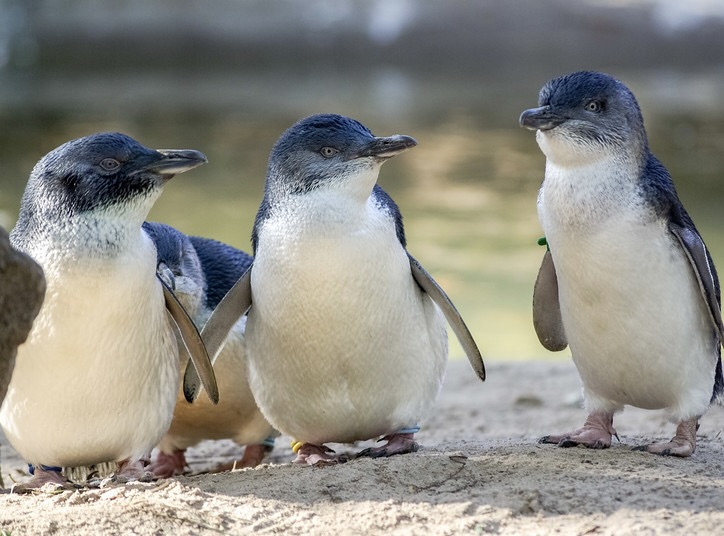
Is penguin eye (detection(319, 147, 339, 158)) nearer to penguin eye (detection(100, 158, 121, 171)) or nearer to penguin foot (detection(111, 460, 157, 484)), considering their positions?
penguin eye (detection(100, 158, 121, 171))

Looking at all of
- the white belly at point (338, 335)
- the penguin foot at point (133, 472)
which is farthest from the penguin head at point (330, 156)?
the penguin foot at point (133, 472)

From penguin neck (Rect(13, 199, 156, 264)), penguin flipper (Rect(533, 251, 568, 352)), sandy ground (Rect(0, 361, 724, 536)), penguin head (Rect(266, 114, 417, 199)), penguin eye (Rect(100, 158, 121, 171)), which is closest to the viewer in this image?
sandy ground (Rect(0, 361, 724, 536))

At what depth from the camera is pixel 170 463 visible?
16.7ft

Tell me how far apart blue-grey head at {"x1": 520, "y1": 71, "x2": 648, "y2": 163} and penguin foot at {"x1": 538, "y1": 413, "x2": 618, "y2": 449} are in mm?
958

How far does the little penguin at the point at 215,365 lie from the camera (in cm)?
459

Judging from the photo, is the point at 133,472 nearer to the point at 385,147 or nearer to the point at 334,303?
the point at 334,303

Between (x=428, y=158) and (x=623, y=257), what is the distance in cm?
1200

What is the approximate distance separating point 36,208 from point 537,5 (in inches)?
828

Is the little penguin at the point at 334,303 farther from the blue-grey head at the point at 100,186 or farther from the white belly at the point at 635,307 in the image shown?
the white belly at the point at 635,307

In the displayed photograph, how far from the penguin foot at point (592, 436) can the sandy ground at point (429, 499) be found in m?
0.06

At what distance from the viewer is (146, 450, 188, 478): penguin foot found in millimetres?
5070

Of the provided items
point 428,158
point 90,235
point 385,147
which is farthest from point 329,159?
point 428,158

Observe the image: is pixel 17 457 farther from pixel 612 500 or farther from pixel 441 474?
pixel 612 500

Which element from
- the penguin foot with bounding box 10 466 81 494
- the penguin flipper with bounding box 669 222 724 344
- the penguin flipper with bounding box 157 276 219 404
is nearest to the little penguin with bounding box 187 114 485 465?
the penguin flipper with bounding box 157 276 219 404
